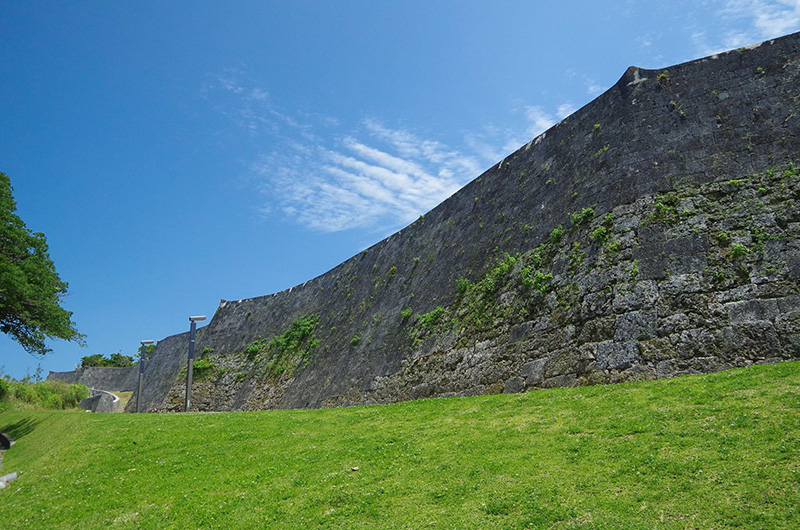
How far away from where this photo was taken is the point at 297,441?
9742 millimetres

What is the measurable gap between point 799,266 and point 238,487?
9.07 m

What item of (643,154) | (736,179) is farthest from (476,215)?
(736,179)

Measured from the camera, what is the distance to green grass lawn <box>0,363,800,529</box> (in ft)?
15.1

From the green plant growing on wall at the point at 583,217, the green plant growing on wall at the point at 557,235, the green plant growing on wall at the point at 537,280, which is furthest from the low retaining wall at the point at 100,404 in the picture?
the green plant growing on wall at the point at 583,217

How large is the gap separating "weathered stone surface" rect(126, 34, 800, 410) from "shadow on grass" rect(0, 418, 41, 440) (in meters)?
11.0

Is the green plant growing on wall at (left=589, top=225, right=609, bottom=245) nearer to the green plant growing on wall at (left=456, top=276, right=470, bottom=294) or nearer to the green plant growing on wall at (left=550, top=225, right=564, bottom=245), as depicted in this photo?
the green plant growing on wall at (left=550, top=225, right=564, bottom=245)

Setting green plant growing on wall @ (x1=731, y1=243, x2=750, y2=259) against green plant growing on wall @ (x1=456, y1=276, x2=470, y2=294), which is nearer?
green plant growing on wall @ (x1=731, y1=243, x2=750, y2=259)

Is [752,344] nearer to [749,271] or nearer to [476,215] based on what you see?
[749,271]

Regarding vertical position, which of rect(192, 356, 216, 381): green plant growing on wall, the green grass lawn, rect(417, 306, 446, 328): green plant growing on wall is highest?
rect(192, 356, 216, 381): green plant growing on wall

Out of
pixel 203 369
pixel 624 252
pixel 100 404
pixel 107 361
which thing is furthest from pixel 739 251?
pixel 107 361

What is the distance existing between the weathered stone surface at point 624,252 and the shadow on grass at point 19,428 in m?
11.0

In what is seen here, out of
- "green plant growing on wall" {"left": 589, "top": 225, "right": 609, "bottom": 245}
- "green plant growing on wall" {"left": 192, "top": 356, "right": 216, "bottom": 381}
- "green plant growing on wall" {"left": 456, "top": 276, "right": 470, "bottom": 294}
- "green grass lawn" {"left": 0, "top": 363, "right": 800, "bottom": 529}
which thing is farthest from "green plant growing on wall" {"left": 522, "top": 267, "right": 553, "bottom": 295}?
"green plant growing on wall" {"left": 192, "top": 356, "right": 216, "bottom": 381}

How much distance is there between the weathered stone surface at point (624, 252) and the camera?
8.22 m

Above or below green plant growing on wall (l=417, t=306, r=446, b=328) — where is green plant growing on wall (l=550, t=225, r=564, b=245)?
above
